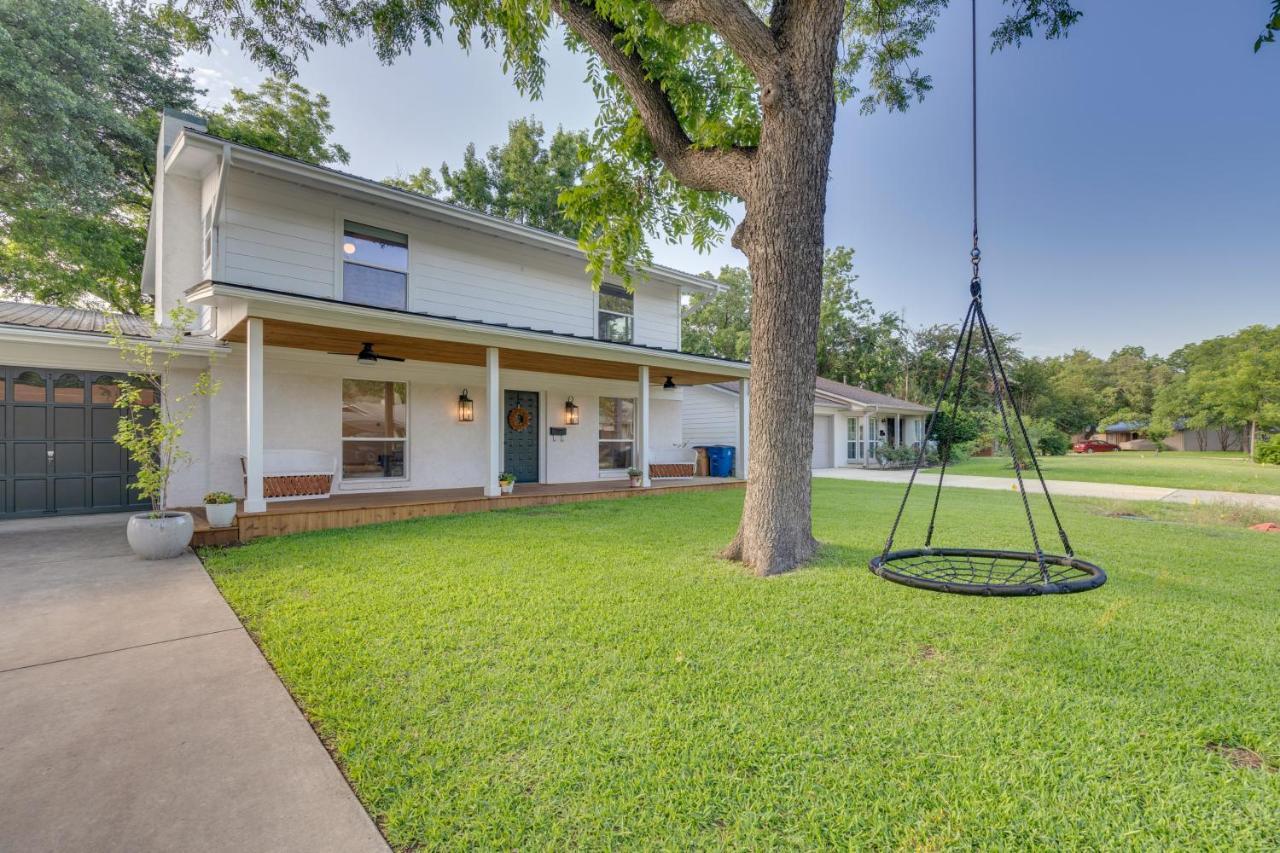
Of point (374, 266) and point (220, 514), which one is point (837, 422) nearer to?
point (374, 266)

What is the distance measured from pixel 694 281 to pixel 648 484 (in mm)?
5255

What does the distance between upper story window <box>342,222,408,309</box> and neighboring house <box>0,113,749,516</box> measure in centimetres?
2

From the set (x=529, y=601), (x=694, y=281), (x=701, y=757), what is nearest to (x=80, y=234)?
(x=694, y=281)

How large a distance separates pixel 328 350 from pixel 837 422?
56.9ft

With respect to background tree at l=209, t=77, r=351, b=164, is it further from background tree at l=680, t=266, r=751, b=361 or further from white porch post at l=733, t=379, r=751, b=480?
background tree at l=680, t=266, r=751, b=361

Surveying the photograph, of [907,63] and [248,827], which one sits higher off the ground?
[907,63]

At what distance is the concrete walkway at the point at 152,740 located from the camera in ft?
6.02

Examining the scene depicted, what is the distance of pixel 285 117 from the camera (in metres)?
16.9

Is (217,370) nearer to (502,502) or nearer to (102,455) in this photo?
(102,455)

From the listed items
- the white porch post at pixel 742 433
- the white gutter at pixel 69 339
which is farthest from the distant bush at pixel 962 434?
the white gutter at pixel 69 339

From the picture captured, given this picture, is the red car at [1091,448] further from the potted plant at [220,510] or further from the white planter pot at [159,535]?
the white planter pot at [159,535]

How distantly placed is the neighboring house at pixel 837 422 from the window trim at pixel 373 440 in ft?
28.4

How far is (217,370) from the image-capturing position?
7742 millimetres

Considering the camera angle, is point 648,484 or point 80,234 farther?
point 80,234
